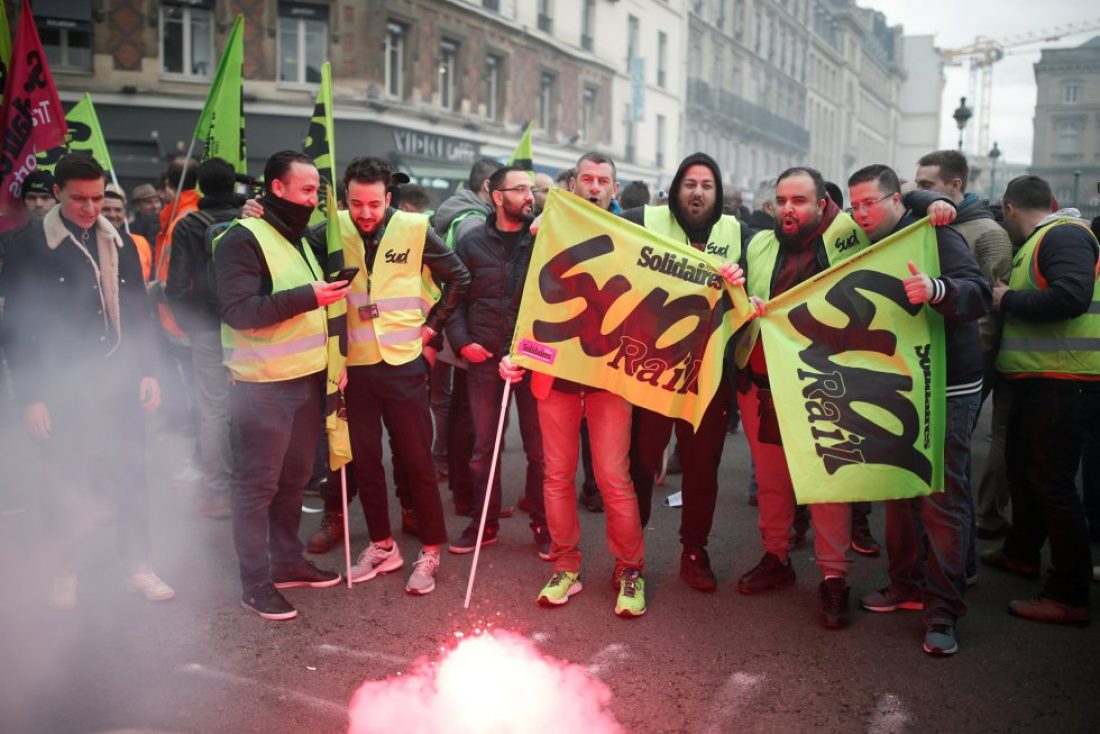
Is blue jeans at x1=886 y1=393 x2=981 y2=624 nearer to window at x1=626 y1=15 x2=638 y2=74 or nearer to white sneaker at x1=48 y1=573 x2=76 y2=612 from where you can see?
white sneaker at x1=48 y1=573 x2=76 y2=612

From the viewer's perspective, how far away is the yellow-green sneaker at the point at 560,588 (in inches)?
179

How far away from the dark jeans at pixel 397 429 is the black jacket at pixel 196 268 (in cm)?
148

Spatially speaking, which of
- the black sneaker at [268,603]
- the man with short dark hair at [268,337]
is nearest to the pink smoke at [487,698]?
the black sneaker at [268,603]

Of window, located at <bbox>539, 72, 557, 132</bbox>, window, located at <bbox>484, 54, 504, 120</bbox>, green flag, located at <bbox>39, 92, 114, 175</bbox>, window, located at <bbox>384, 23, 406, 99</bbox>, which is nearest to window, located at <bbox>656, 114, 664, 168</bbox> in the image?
window, located at <bbox>539, 72, 557, 132</bbox>

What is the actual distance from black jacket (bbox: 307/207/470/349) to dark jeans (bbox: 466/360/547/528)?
1.31 ft

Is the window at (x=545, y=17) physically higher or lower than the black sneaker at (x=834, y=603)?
higher

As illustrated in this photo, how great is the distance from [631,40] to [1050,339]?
30.7 m

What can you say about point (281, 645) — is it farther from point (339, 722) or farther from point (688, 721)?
point (688, 721)

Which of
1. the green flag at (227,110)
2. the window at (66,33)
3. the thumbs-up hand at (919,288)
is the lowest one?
the thumbs-up hand at (919,288)

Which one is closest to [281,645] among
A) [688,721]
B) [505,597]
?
[505,597]

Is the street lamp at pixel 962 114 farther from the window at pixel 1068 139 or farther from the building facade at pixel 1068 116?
the window at pixel 1068 139

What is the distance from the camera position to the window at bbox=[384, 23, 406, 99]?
21672 mm

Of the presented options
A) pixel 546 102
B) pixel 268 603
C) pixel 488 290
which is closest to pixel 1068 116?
pixel 546 102

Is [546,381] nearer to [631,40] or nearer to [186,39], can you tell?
[186,39]
